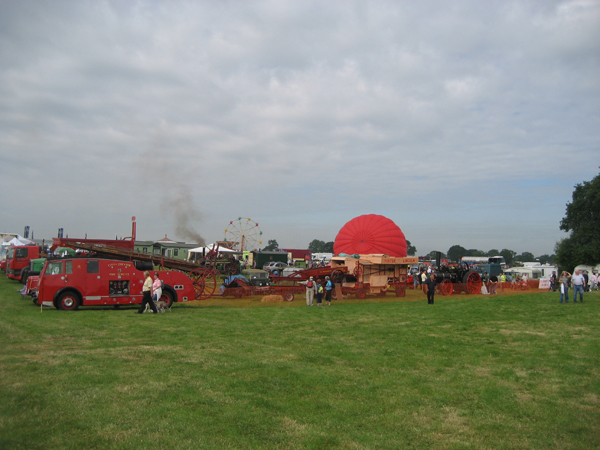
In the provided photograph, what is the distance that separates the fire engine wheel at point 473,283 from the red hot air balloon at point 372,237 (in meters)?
4.47

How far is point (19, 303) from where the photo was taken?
18141mm

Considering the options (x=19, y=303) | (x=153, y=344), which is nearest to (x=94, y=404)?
(x=153, y=344)

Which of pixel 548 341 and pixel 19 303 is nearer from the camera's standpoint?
pixel 548 341

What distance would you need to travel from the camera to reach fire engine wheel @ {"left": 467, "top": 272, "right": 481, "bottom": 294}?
91.2 feet

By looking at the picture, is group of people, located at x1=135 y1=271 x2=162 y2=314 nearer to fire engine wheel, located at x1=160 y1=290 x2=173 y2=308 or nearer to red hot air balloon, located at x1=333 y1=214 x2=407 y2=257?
fire engine wheel, located at x1=160 y1=290 x2=173 y2=308

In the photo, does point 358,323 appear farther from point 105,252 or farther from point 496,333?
point 105,252

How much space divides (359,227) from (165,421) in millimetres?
25530

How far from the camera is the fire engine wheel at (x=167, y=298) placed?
688 inches

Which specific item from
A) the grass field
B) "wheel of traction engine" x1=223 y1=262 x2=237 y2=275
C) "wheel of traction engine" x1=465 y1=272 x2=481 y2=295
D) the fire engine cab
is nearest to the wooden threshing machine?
"wheel of traction engine" x1=465 y1=272 x2=481 y2=295

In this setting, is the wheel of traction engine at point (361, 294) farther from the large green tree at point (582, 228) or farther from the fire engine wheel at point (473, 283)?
the large green tree at point (582, 228)

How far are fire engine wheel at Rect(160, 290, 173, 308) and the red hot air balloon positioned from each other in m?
14.4

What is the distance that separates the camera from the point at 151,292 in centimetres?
1614

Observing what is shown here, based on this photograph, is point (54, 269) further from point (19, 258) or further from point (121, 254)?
point (19, 258)

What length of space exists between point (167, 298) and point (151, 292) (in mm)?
1482
